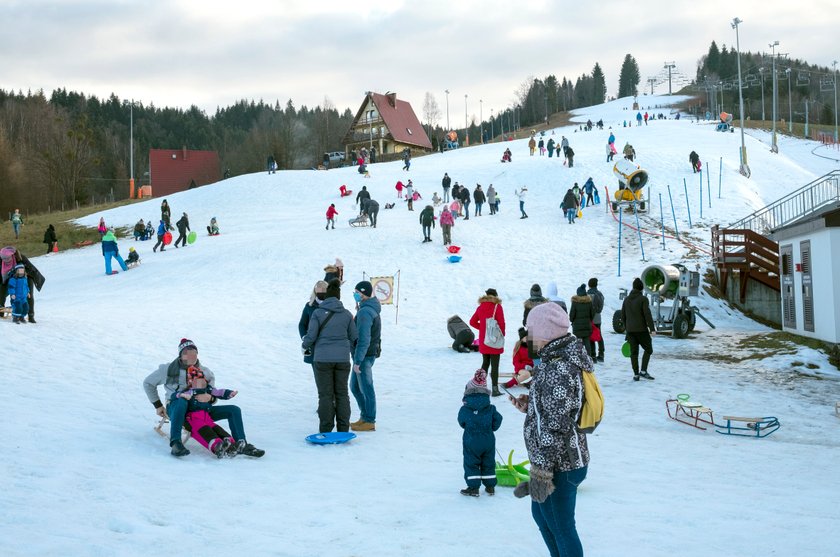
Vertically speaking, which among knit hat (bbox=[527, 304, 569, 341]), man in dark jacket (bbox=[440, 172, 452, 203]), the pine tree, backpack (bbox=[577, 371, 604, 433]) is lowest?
backpack (bbox=[577, 371, 604, 433])

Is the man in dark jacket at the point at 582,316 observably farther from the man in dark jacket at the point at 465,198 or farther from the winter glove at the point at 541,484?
the man in dark jacket at the point at 465,198

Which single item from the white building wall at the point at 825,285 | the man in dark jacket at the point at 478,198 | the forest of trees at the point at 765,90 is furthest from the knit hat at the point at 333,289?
the forest of trees at the point at 765,90

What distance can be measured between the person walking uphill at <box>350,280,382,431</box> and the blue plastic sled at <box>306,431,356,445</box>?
2.47ft

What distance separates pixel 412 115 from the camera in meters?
91.8

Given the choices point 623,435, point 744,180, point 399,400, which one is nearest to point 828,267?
point 623,435

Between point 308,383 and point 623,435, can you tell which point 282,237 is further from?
point 623,435

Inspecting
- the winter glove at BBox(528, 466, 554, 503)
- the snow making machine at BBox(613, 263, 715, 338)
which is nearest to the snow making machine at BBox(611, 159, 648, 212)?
the snow making machine at BBox(613, 263, 715, 338)

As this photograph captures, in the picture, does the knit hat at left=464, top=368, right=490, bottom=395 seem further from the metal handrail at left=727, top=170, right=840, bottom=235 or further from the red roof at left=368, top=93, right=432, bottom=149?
the red roof at left=368, top=93, right=432, bottom=149

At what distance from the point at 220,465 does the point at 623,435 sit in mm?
5169

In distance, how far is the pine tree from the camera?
608 feet

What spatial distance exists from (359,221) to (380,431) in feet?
77.4

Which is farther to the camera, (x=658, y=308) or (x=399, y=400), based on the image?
(x=658, y=308)

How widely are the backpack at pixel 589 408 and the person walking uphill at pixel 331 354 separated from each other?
467cm

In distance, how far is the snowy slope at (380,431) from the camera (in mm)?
5449
